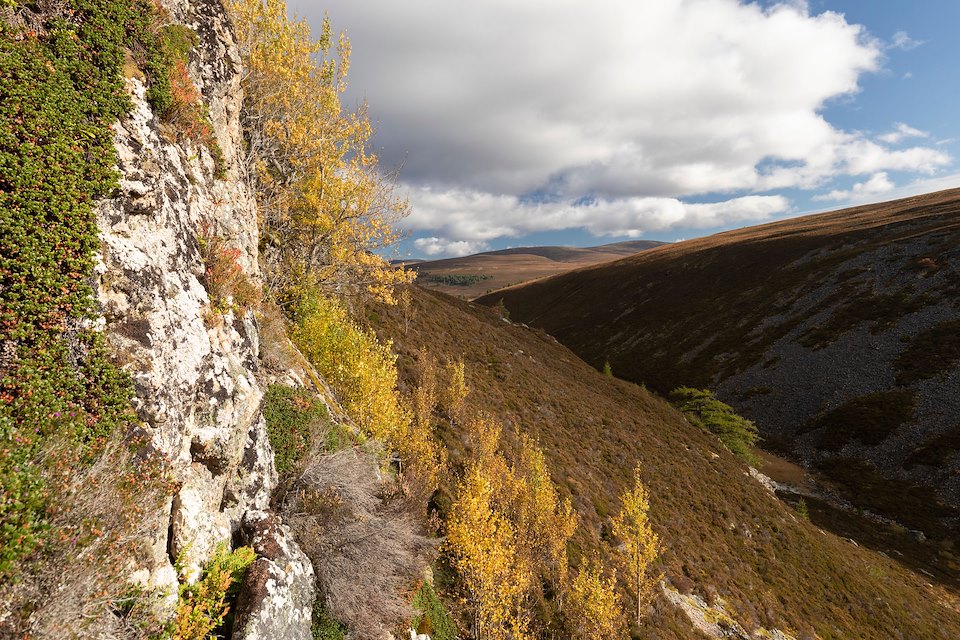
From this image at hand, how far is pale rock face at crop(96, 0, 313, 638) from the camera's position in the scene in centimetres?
853

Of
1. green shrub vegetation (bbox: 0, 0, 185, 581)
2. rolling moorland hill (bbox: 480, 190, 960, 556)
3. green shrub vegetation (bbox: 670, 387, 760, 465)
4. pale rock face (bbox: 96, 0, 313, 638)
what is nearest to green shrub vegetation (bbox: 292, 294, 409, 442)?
pale rock face (bbox: 96, 0, 313, 638)

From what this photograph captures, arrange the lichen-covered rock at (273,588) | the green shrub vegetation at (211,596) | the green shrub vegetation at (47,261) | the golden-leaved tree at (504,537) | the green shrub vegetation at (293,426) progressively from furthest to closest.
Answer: the golden-leaved tree at (504,537) → the green shrub vegetation at (293,426) → the lichen-covered rock at (273,588) → the green shrub vegetation at (211,596) → the green shrub vegetation at (47,261)

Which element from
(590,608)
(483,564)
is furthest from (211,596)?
(590,608)

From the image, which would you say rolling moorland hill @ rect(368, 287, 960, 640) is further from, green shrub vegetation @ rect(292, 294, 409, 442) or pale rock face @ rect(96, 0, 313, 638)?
pale rock face @ rect(96, 0, 313, 638)

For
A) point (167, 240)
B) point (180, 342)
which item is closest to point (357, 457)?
point (180, 342)

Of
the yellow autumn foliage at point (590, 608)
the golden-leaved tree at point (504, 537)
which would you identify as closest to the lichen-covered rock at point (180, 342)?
the golden-leaved tree at point (504, 537)

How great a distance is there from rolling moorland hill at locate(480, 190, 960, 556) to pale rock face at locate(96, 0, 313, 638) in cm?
6663

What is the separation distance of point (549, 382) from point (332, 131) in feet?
100

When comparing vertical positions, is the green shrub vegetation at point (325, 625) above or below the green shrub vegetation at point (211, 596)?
below

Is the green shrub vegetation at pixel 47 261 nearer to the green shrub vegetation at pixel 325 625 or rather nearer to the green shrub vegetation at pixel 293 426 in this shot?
the green shrub vegetation at pixel 293 426

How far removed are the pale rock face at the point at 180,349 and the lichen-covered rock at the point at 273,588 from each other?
0.12 meters

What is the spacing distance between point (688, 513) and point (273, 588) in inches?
1274

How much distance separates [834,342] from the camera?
245 feet

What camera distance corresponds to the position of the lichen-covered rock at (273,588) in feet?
27.4
